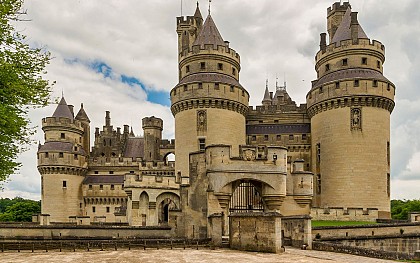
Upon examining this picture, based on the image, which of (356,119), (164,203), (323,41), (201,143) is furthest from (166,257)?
(323,41)

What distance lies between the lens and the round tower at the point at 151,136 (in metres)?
57.8

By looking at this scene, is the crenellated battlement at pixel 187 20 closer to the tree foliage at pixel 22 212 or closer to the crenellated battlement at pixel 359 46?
the crenellated battlement at pixel 359 46

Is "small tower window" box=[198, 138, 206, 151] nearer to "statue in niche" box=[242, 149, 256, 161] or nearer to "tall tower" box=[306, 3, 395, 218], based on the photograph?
"tall tower" box=[306, 3, 395, 218]

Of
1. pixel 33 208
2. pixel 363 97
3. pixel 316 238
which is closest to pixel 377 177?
pixel 363 97

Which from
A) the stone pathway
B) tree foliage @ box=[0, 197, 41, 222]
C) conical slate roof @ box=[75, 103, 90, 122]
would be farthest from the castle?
tree foliage @ box=[0, 197, 41, 222]

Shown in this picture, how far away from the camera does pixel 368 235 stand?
28594mm

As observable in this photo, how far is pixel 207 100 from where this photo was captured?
136ft

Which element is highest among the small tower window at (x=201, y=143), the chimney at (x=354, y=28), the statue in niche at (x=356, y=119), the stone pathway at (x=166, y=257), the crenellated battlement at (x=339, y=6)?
the crenellated battlement at (x=339, y=6)

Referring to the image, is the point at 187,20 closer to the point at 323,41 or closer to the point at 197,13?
the point at 197,13

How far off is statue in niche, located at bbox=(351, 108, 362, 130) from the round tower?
27710mm

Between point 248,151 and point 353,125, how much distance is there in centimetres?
1776

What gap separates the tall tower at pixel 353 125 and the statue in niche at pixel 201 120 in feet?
37.1

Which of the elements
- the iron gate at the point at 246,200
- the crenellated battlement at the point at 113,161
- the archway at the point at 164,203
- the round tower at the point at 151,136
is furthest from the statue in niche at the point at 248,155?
the round tower at the point at 151,136

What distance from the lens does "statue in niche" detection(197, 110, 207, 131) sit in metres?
41.6
